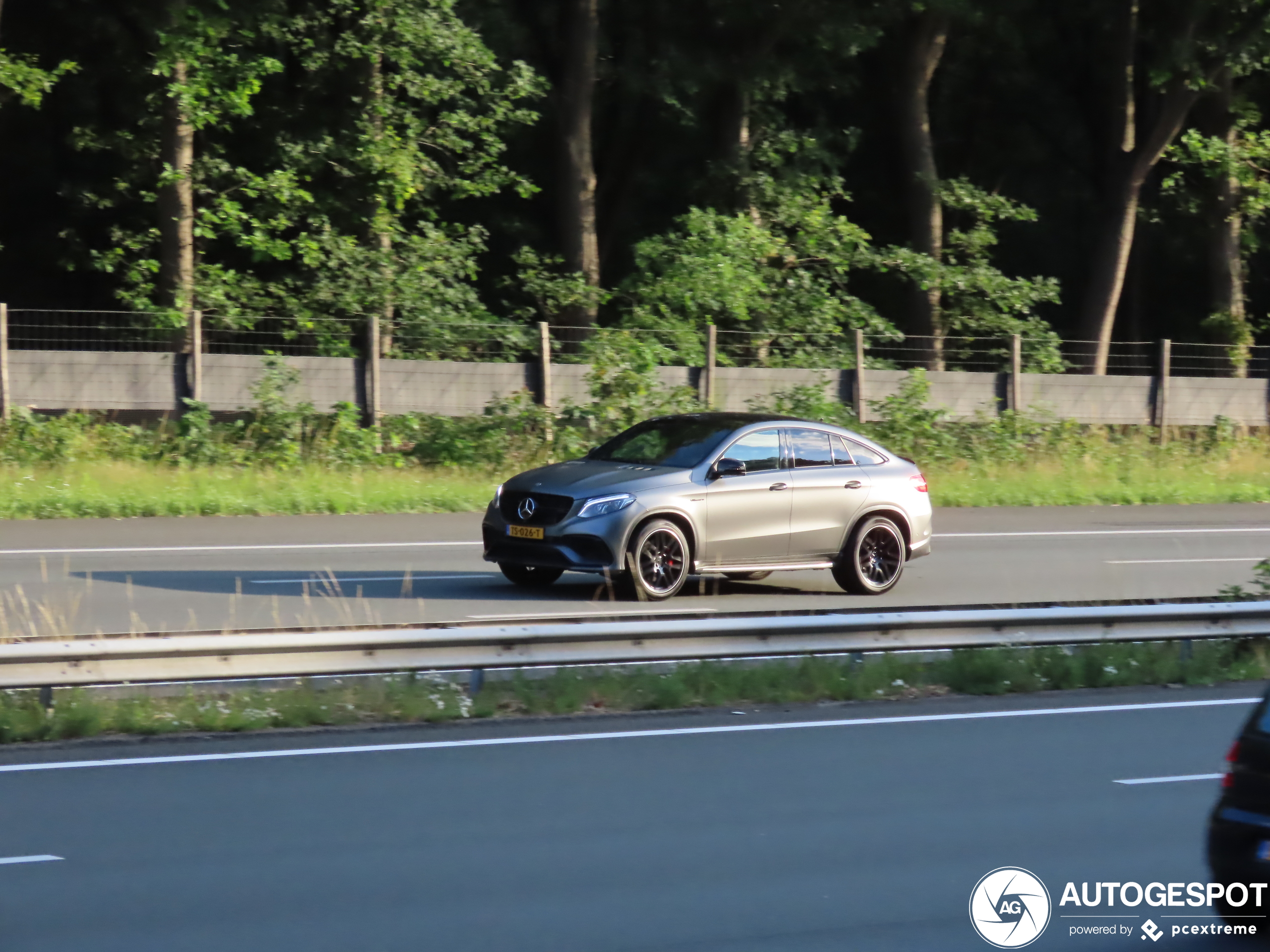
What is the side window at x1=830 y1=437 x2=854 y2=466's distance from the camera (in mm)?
15789

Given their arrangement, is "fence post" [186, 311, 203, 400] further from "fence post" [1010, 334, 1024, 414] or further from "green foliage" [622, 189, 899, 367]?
"fence post" [1010, 334, 1024, 414]

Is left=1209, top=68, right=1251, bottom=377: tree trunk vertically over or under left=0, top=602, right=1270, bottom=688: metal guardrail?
over

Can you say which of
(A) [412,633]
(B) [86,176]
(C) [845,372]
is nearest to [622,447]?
(A) [412,633]

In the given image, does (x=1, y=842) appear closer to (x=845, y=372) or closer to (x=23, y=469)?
(x=23, y=469)

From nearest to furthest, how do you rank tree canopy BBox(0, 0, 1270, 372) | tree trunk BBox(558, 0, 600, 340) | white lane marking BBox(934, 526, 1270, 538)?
white lane marking BBox(934, 526, 1270, 538) → tree canopy BBox(0, 0, 1270, 372) → tree trunk BBox(558, 0, 600, 340)

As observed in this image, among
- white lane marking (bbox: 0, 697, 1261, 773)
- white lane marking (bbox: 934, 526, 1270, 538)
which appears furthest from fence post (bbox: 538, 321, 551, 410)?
white lane marking (bbox: 0, 697, 1261, 773)

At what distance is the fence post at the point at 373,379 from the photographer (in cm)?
2542

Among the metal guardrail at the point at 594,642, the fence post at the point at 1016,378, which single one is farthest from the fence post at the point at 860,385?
the metal guardrail at the point at 594,642

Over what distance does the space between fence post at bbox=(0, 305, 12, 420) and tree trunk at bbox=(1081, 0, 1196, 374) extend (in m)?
21.6

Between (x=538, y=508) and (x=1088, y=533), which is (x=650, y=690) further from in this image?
(x=1088, y=533)

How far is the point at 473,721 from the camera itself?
9.79m

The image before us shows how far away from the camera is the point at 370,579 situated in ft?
51.0

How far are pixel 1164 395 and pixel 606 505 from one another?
→ 812 inches

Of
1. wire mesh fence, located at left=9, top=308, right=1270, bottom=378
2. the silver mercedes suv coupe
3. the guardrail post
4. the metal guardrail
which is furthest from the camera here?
the guardrail post
